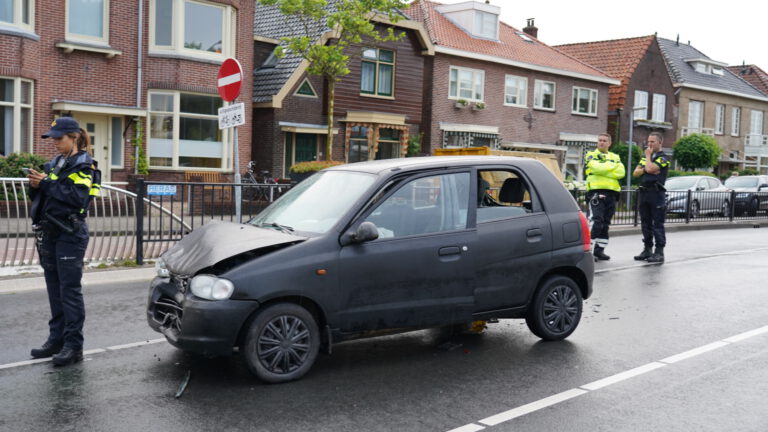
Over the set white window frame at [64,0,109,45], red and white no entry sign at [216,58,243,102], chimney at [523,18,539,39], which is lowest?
red and white no entry sign at [216,58,243,102]

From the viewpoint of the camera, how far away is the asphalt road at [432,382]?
4.72 meters

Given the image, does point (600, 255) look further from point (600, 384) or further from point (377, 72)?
point (377, 72)

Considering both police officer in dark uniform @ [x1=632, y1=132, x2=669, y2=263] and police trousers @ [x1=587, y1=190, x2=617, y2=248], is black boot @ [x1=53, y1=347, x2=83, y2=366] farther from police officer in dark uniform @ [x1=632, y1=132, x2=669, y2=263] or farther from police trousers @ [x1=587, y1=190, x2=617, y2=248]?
police officer in dark uniform @ [x1=632, y1=132, x2=669, y2=263]

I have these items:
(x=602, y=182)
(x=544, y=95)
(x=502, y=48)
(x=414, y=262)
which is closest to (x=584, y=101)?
(x=544, y=95)

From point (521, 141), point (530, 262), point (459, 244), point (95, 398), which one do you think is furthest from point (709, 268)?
point (521, 141)

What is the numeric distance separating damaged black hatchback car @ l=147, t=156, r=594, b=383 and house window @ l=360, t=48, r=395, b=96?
21848 millimetres

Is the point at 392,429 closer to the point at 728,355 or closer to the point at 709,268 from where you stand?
the point at 728,355

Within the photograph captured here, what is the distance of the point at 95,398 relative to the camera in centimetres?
504

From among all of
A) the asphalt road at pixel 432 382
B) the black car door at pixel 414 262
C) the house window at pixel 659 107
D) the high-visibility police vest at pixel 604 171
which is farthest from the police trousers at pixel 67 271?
the house window at pixel 659 107

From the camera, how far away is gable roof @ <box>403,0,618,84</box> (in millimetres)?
31656

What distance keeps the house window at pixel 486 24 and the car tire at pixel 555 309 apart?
28.3 metres

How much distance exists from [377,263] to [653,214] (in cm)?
857

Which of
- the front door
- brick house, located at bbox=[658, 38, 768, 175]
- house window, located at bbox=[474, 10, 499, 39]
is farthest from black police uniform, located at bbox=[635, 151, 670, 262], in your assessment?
brick house, located at bbox=[658, 38, 768, 175]

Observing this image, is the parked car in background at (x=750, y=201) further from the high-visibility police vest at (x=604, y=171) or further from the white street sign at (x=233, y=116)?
the white street sign at (x=233, y=116)
